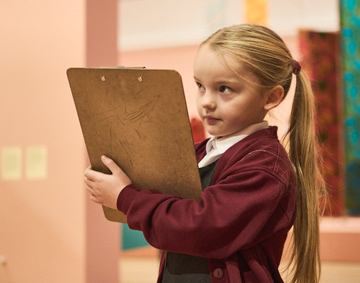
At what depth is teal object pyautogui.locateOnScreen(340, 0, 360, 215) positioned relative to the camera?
5.28 m

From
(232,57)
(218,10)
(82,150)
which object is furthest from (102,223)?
(218,10)

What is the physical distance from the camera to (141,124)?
1183 mm

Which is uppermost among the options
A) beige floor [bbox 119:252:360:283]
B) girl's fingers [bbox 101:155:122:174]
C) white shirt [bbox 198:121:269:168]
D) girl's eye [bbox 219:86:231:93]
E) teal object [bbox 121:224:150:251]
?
girl's eye [bbox 219:86:231:93]

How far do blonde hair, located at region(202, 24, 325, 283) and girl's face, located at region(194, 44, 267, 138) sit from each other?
30 millimetres

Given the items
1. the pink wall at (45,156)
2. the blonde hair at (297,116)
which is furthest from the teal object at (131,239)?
the blonde hair at (297,116)

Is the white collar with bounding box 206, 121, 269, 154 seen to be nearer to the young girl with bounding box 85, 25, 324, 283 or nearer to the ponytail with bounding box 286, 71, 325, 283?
the young girl with bounding box 85, 25, 324, 283

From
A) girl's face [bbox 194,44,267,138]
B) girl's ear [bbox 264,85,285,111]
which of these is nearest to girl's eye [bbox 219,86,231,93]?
girl's face [bbox 194,44,267,138]

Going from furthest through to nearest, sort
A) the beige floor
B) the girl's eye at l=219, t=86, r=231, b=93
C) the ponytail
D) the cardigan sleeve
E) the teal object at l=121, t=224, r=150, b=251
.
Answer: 1. the beige floor
2. the teal object at l=121, t=224, r=150, b=251
3. the ponytail
4. the girl's eye at l=219, t=86, r=231, b=93
5. the cardigan sleeve

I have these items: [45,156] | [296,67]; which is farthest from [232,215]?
[45,156]

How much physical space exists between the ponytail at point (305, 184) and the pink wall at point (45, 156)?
1.38 metres

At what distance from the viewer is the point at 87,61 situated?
2.49 meters

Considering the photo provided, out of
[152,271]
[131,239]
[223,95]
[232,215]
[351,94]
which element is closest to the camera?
[232,215]

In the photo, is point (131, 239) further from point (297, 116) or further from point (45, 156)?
point (297, 116)

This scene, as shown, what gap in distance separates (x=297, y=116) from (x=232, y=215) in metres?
0.42
